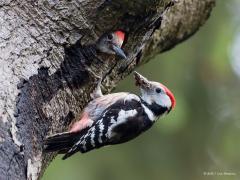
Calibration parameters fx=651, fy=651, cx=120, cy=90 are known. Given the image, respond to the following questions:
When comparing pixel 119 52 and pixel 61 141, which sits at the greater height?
pixel 119 52

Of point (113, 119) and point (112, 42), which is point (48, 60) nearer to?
point (112, 42)

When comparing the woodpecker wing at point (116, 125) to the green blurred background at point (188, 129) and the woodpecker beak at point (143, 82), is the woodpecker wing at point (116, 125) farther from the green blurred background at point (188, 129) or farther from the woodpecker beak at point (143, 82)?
the green blurred background at point (188, 129)

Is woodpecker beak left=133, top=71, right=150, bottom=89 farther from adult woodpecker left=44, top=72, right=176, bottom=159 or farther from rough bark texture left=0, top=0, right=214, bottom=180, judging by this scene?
rough bark texture left=0, top=0, right=214, bottom=180

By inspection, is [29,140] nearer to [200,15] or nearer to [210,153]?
[200,15]

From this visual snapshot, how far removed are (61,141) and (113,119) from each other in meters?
0.56

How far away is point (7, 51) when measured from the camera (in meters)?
4.09

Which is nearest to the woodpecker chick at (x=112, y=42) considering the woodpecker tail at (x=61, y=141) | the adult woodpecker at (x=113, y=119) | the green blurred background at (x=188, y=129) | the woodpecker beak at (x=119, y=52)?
the woodpecker beak at (x=119, y=52)

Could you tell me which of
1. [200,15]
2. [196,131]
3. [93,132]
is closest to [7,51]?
[93,132]

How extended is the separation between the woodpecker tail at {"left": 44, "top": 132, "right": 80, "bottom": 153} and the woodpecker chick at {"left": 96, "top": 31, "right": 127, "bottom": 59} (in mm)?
637

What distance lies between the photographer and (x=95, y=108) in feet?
16.2

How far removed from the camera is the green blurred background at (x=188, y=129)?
6.31 metres

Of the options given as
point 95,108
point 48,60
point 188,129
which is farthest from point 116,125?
point 188,129

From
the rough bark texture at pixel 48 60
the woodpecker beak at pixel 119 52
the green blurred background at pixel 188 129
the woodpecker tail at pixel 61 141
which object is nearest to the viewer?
the rough bark texture at pixel 48 60

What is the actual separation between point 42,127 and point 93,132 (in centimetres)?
49
